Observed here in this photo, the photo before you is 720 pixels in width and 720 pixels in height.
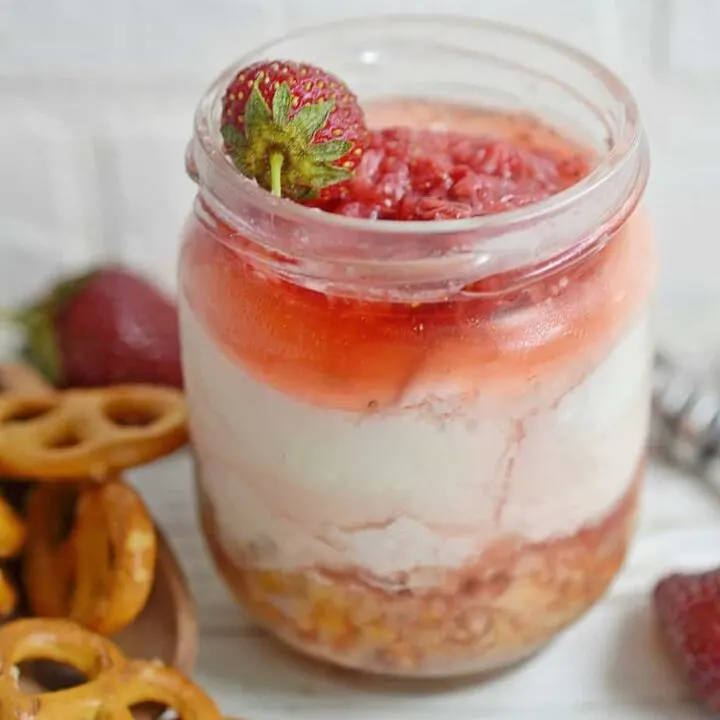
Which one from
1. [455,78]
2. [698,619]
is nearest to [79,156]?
[455,78]

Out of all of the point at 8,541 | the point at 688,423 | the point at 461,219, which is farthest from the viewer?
the point at 688,423

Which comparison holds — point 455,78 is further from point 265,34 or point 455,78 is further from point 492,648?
point 492,648

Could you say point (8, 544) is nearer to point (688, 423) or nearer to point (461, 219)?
point (461, 219)

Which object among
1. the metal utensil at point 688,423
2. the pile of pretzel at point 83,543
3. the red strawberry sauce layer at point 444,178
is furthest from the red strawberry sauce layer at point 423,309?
the metal utensil at point 688,423

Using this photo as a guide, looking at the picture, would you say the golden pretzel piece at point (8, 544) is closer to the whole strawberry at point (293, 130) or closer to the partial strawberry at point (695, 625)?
the whole strawberry at point (293, 130)

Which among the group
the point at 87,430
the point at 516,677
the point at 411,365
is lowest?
the point at 516,677

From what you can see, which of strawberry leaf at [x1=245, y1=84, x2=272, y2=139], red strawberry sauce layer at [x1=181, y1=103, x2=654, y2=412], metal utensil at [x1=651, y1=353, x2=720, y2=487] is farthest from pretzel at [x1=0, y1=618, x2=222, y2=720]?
metal utensil at [x1=651, y1=353, x2=720, y2=487]

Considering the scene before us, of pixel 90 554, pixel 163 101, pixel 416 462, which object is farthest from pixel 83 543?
pixel 163 101

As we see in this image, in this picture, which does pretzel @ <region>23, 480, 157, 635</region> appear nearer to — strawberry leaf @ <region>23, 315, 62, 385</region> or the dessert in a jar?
the dessert in a jar
